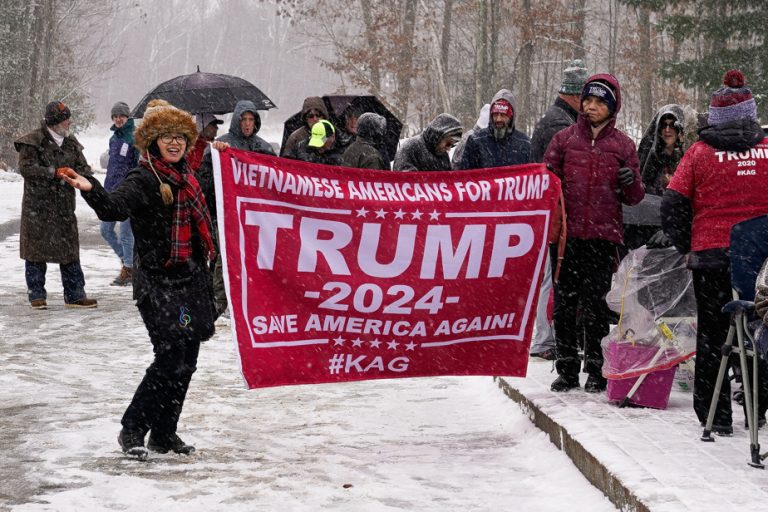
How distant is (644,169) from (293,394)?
10.2 ft

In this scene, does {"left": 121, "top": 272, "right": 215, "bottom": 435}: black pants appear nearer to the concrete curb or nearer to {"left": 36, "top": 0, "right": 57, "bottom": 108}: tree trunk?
the concrete curb

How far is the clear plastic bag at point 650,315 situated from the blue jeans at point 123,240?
24.9ft

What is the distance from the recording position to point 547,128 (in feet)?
28.5

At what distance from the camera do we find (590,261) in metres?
7.48

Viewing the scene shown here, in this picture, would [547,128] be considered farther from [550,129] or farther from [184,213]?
[184,213]

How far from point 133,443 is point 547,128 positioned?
3.96m

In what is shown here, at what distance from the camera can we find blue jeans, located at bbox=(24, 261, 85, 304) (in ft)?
40.1

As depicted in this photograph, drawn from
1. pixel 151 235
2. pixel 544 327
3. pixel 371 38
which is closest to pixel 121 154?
pixel 544 327

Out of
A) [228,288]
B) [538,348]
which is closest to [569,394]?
[538,348]

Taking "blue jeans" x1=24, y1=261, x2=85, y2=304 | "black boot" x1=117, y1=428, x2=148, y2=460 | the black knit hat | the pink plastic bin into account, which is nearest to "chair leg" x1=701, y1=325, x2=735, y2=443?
the pink plastic bin

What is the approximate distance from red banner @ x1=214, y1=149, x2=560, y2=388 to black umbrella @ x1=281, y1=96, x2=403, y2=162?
17.2ft

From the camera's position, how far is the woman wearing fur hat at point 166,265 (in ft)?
20.6

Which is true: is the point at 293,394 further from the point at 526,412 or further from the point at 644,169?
the point at 644,169

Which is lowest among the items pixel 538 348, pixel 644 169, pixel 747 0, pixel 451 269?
pixel 538 348
